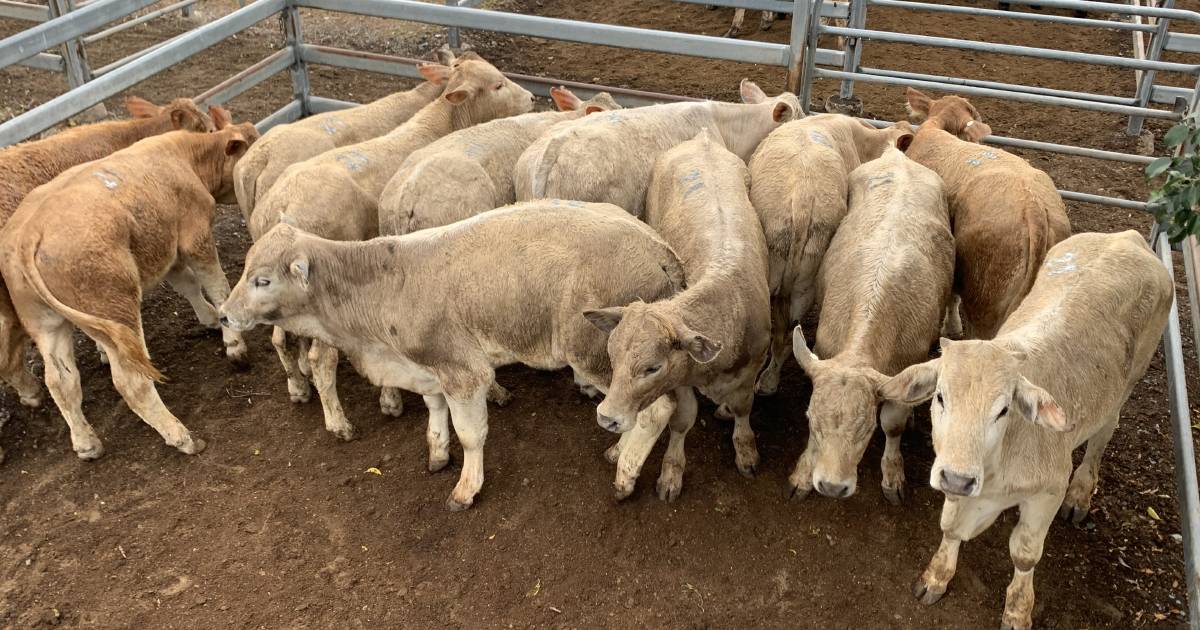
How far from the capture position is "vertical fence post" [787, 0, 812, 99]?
804 centimetres

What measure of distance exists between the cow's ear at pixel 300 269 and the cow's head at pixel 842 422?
3.01m

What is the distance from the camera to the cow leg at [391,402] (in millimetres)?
6629

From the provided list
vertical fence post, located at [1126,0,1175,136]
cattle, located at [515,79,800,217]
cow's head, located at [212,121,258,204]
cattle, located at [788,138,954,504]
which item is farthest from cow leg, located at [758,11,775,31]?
cow's head, located at [212,121,258,204]

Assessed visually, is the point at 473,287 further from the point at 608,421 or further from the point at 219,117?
the point at 219,117

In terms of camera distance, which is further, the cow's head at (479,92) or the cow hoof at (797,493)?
the cow's head at (479,92)

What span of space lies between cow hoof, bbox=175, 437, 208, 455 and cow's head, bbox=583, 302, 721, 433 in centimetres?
299

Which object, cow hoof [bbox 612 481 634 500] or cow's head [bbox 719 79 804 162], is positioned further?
cow's head [bbox 719 79 804 162]

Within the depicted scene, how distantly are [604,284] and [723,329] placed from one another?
0.73 m

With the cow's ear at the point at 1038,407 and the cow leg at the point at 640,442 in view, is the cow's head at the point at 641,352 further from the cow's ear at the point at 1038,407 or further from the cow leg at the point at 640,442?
the cow's ear at the point at 1038,407

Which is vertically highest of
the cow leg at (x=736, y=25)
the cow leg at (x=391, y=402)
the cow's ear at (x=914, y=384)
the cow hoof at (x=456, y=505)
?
the cow leg at (x=736, y=25)

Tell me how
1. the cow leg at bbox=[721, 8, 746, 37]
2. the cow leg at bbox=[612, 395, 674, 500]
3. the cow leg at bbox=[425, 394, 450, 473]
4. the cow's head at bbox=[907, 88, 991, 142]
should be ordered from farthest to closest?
the cow leg at bbox=[721, 8, 746, 37]
the cow's head at bbox=[907, 88, 991, 142]
the cow leg at bbox=[425, 394, 450, 473]
the cow leg at bbox=[612, 395, 674, 500]

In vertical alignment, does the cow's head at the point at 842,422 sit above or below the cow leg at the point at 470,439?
above

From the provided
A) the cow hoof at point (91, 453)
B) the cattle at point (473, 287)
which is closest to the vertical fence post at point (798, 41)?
the cattle at point (473, 287)

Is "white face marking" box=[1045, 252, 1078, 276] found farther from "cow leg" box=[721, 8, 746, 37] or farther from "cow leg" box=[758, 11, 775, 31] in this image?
"cow leg" box=[758, 11, 775, 31]
